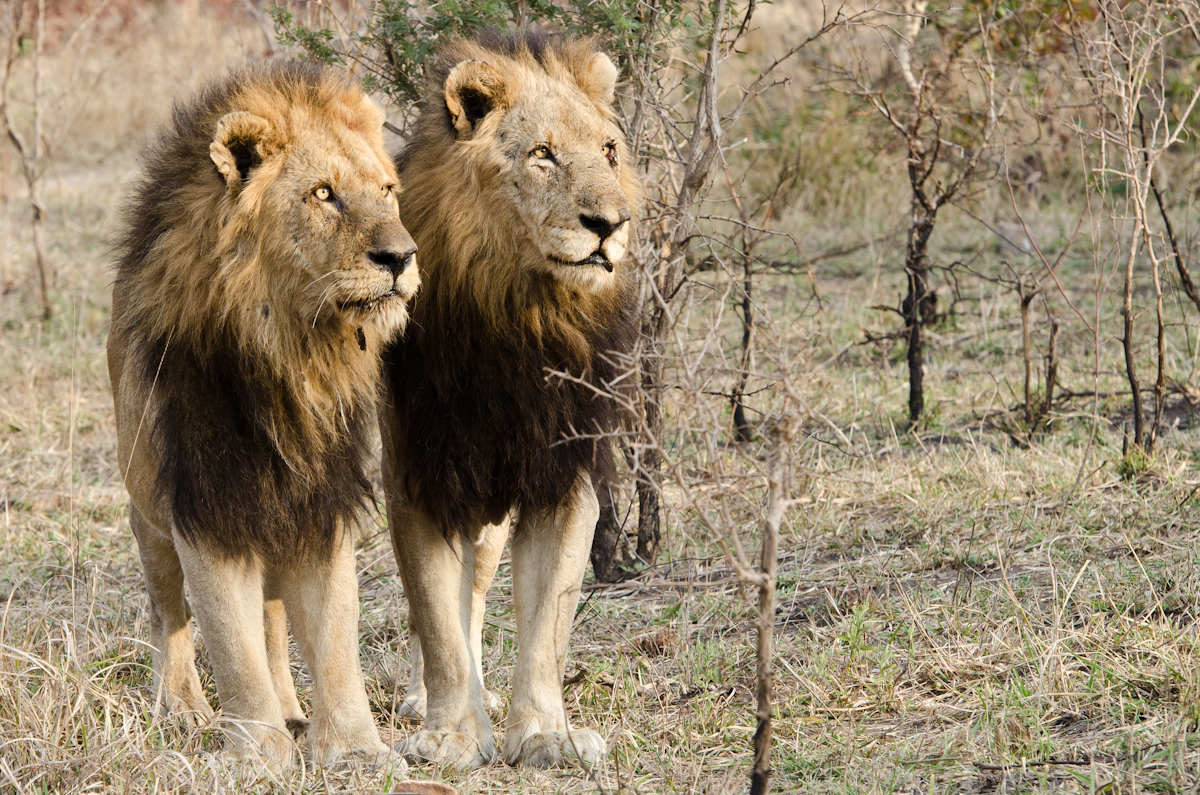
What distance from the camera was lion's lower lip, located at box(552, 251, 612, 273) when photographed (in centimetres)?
331

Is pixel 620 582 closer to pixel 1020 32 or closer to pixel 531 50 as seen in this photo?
pixel 531 50

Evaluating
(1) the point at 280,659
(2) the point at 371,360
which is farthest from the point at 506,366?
(1) the point at 280,659

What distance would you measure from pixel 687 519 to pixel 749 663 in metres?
1.53

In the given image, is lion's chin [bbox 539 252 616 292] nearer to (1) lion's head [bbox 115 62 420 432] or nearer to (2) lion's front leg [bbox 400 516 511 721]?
(1) lion's head [bbox 115 62 420 432]

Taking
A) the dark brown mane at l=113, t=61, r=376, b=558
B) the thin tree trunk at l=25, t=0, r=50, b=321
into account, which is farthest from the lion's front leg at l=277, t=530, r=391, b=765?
Answer: the thin tree trunk at l=25, t=0, r=50, b=321

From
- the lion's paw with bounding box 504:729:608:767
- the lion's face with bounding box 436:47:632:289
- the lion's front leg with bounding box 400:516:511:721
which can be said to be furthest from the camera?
the lion's front leg with bounding box 400:516:511:721

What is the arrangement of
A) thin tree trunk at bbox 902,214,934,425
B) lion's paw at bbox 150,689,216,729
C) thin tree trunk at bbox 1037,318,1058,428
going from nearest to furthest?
lion's paw at bbox 150,689,216,729 → thin tree trunk at bbox 1037,318,1058,428 → thin tree trunk at bbox 902,214,934,425

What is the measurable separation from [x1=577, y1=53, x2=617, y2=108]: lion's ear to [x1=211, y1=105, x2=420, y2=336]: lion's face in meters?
0.79

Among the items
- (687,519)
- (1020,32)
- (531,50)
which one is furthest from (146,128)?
(531,50)

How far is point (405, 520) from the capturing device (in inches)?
142

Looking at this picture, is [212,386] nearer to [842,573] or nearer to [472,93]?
[472,93]

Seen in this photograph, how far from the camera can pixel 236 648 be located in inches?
129

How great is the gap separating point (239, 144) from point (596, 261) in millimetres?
951

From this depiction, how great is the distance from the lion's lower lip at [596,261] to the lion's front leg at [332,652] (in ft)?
3.21
